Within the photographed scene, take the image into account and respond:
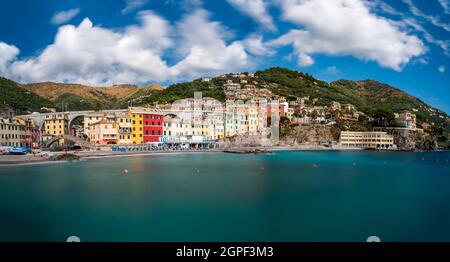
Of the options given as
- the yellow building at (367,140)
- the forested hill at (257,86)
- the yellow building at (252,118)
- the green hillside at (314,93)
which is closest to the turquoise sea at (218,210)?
→ the yellow building at (252,118)

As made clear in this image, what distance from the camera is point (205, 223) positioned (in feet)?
22.1

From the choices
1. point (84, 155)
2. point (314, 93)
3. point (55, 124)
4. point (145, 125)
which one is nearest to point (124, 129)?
point (145, 125)

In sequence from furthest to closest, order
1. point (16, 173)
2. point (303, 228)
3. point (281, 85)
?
point (281, 85) < point (16, 173) < point (303, 228)

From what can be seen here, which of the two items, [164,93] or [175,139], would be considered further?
[164,93]

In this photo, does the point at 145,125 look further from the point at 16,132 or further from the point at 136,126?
the point at 16,132

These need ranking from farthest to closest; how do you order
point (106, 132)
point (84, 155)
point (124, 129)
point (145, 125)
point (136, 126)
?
point (145, 125) < point (136, 126) < point (124, 129) < point (106, 132) < point (84, 155)

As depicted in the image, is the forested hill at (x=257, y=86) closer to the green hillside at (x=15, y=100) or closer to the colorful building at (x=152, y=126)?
the green hillside at (x=15, y=100)

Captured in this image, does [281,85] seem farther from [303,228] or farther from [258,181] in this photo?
[303,228]

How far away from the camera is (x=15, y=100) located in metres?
39.5

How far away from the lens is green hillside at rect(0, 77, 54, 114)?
3633 cm

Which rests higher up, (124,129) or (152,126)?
(152,126)

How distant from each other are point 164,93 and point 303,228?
49.5m

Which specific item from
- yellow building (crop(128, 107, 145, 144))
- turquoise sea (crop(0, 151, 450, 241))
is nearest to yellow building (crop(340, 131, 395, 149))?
yellow building (crop(128, 107, 145, 144))
